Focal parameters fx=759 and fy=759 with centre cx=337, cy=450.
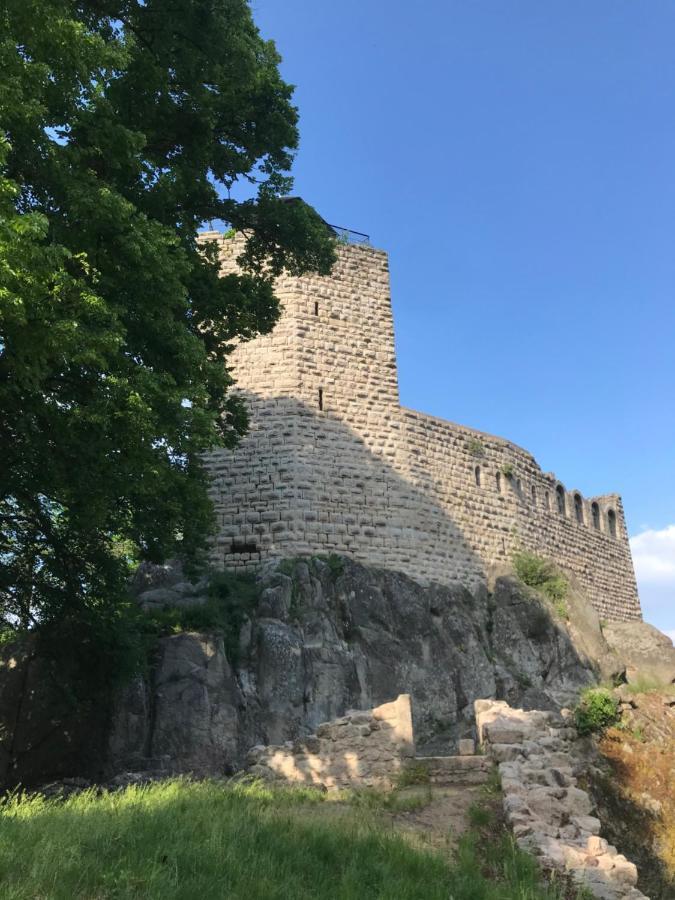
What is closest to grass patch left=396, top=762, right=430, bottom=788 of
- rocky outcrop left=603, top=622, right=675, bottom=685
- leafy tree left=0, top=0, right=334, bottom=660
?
leafy tree left=0, top=0, right=334, bottom=660

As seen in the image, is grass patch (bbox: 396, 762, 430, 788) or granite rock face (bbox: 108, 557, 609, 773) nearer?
grass patch (bbox: 396, 762, 430, 788)

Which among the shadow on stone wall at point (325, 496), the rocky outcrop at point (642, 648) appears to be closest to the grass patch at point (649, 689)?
the shadow on stone wall at point (325, 496)

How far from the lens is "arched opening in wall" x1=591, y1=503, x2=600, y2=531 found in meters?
27.2

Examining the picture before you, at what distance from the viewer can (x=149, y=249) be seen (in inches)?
322

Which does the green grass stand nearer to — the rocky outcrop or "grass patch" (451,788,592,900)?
"grass patch" (451,788,592,900)

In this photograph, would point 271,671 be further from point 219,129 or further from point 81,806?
point 219,129

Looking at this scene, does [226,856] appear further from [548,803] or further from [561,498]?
[561,498]

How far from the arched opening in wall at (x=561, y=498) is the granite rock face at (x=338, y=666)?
593 cm

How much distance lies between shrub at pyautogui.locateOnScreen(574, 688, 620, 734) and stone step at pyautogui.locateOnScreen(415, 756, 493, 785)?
3.98 m

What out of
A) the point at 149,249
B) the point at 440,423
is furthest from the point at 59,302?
the point at 440,423

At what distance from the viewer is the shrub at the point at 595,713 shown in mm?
13250

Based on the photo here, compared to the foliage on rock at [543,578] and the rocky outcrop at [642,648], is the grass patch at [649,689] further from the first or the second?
the rocky outcrop at [642,648]

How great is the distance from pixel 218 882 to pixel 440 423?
1691cm

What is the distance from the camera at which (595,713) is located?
13.2 meters
